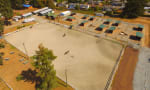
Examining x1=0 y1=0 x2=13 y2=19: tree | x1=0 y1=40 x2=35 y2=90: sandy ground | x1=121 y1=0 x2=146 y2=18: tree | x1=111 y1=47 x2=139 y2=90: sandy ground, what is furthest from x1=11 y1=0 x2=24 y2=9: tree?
x1=111 y1=47 x2=139 y2=90: sandy ground

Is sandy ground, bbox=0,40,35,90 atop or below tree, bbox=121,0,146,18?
below

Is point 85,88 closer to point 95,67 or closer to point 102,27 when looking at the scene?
point 95,67

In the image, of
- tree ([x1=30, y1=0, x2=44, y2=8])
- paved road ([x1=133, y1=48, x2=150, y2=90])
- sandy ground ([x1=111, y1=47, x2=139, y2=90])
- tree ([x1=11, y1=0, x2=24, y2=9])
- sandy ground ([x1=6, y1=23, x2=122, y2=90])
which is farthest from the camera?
tree ([x1=30, y1=0, x2=44, y2=8])

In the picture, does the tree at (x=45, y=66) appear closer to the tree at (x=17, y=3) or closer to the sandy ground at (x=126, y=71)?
the sandy ground at (x=126, y=71)

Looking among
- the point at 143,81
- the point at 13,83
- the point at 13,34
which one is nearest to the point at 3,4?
the point at 13,34

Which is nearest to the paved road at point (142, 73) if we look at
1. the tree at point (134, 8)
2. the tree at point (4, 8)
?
the tree at point (134, 8)

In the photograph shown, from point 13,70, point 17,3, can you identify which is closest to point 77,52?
point 13,70

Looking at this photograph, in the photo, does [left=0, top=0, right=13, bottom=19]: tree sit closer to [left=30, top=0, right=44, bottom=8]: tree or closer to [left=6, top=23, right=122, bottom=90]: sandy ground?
[left=6, top=23, right=122, bottom=90]: sandy ground
